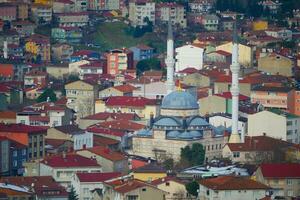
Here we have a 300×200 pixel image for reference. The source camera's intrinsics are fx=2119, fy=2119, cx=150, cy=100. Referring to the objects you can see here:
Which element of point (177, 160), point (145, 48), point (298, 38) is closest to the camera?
point (177, 160)

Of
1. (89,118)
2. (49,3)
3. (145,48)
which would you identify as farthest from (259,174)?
(49,3)

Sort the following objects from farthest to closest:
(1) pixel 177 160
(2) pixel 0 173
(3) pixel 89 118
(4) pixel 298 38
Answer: (4) pixel 298 38
(3) pixel 89 118
(1) pixel 177 160
(2) pixel 0 173

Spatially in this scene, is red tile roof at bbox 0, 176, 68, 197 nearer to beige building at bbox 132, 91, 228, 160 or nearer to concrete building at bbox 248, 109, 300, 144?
beige building at bbox 132, 91, 228, 160

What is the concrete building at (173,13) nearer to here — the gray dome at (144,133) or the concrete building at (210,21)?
the concrete building at (210,21)

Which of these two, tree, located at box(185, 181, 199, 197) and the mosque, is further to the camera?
the mosque

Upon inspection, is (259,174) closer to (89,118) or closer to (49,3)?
(89,118)

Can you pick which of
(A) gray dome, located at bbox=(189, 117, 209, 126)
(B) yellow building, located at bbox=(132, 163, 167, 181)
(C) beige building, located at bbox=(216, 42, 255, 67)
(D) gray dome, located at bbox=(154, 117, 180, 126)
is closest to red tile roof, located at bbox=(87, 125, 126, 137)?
(D) gray dome, located at bbox=(154, 117, 180, 126)

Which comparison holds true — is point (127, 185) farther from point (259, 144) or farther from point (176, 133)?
point (176, 133)

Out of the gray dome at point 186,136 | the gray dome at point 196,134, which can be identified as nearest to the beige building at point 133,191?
the gray dome at point 186,136
